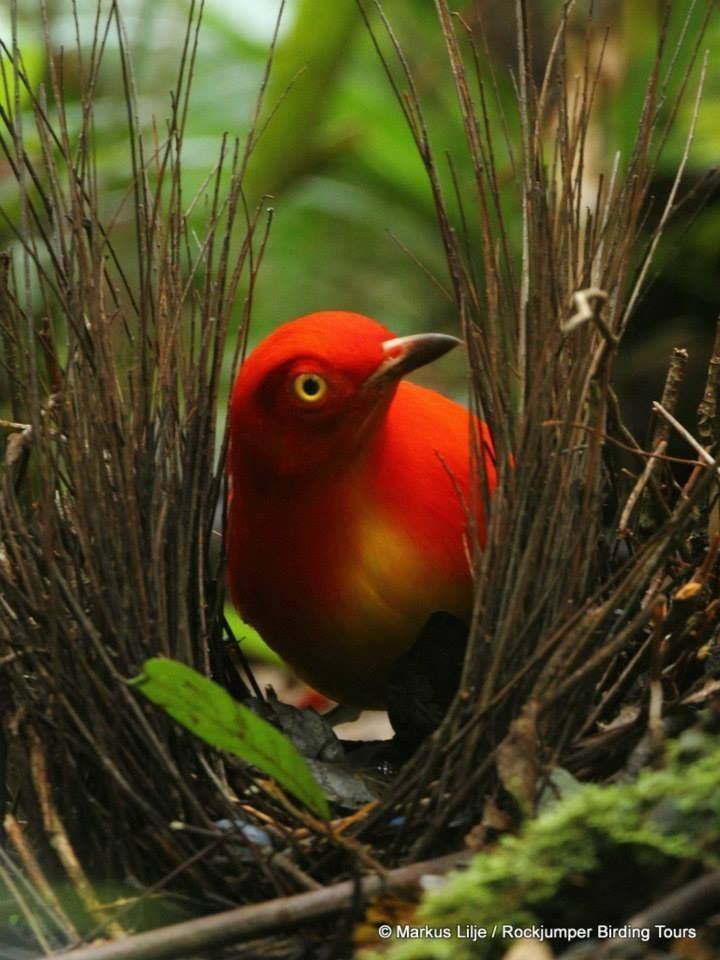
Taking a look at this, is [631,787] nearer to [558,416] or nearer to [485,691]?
[485,691]

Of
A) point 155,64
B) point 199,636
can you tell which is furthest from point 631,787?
point 155,64

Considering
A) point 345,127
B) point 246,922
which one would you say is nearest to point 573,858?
point 246,922

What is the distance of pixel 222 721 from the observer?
46.9 inches

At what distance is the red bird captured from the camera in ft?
5.16

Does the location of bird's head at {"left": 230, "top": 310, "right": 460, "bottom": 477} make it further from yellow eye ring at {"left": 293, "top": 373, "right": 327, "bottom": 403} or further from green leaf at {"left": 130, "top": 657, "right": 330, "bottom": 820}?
green leaf at {"left": 130, "top": 657, "right": 330, "bottom": 820}

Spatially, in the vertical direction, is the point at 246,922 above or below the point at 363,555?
below

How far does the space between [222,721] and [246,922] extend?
0.59ft

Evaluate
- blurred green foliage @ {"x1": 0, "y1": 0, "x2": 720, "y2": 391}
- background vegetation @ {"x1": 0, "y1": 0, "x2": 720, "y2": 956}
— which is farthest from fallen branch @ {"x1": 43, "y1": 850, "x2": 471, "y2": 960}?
blurred green foliage @ {"x1": 0, "y1": 0, "x2": 720, "y2": 391}

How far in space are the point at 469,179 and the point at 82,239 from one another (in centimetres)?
225

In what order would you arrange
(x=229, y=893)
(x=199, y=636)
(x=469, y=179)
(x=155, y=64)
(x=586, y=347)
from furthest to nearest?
(x=155, y=64) → (x=469, y=179) → (x=199, y=636) → (x=586, y=347) → (x=229, y=893)

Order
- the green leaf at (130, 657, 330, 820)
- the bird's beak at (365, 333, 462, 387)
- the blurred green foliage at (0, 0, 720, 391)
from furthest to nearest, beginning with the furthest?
the blurred green foliage at (0, 0, 720, 391), the bird's beak at (365, 333, 462, 387), the green leaf at (130, 657, 330, 820)

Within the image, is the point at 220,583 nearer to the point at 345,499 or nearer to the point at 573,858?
the point at 345,499

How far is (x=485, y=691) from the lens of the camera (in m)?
1.27

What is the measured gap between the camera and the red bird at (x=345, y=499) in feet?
5.16
